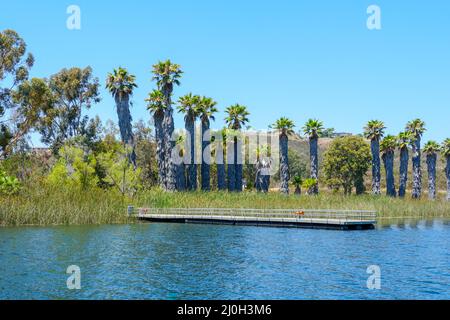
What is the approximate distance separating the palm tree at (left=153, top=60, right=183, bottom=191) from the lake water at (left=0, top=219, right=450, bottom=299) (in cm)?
2828

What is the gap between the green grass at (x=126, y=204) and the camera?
50344mm

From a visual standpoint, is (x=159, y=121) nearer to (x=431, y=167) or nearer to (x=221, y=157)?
(x=221, y=157)

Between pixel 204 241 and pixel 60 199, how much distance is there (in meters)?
17.1

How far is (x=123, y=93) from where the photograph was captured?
3127 inches

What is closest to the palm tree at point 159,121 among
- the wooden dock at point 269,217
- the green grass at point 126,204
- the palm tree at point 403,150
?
the green grass at point 126,204

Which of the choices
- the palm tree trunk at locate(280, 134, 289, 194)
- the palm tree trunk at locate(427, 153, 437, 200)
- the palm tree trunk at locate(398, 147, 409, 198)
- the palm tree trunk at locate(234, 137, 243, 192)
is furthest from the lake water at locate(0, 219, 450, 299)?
the palm tree trunk at locate(427, 153, 437, 200)

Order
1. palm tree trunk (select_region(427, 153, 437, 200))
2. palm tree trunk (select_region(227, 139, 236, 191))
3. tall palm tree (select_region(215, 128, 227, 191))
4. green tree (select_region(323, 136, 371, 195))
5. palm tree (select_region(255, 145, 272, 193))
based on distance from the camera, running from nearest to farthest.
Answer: tall palm tree (select_region(215, 128, 227, 191)) < palm tree trunk (select_region(227, 139, 236, 191)) < palm tree (select_region(255, 145, 272, 193)) < palm tree trunk (select_region(427, 153, 437, 200)) < green tree (select_region(323, 136, 371, 195))

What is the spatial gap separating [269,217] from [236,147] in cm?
3034

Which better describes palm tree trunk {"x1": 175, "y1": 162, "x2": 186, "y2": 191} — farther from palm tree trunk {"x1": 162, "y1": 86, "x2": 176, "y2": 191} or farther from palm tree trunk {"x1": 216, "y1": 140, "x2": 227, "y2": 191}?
palm tree trunk {"x1": 216, "y1": 140, "x2": 227, "y2": 191}

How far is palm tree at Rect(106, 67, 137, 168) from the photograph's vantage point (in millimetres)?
79062

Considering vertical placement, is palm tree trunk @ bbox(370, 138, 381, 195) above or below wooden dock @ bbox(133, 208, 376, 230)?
above

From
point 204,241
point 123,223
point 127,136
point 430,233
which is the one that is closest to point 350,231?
point 430,233

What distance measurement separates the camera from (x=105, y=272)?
28828 millimetres

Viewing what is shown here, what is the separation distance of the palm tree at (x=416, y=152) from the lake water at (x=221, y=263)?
42.9m
